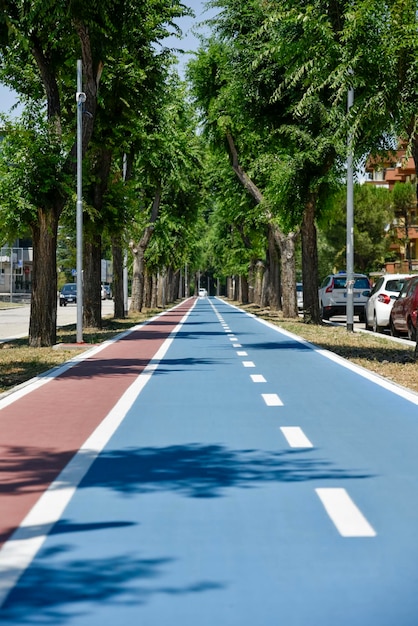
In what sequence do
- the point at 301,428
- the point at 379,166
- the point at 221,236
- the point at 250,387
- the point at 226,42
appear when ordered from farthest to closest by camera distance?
the point at 221,236 → the point at 226,42 → the point at 379,166 → the point at 250,387 → the point at 301,428

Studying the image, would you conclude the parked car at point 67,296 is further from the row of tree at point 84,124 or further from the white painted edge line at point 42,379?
the white painted edge line at point 42,379

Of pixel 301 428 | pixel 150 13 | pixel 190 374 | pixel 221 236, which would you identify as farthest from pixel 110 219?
pixel 221 236

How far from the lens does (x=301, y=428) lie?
9.79 metres

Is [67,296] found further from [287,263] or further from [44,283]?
[44,283]

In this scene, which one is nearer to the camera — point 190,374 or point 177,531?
point 177,531

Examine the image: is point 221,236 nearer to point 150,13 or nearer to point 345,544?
point 150,13

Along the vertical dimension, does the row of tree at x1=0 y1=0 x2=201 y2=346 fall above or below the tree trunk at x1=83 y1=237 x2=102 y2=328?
above

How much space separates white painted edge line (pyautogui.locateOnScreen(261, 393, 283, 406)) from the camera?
11.8m

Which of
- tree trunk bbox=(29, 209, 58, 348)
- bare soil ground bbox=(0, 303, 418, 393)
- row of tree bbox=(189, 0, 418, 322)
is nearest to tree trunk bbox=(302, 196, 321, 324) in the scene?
row of tree bbox=(189, 0, 418, 322)

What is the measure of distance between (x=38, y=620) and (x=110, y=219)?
25747 millimetres

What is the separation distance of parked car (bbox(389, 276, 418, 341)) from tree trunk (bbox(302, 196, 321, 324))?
7114 mm

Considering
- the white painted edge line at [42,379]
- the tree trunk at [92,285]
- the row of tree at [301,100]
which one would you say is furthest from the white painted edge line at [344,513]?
the tree trunk at [92,285]

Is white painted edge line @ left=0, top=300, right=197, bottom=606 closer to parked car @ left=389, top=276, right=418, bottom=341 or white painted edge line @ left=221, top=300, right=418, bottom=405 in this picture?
white painted edge line @ left=221, top=300, right=418, bottom=405

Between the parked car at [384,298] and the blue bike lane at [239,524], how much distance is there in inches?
709
